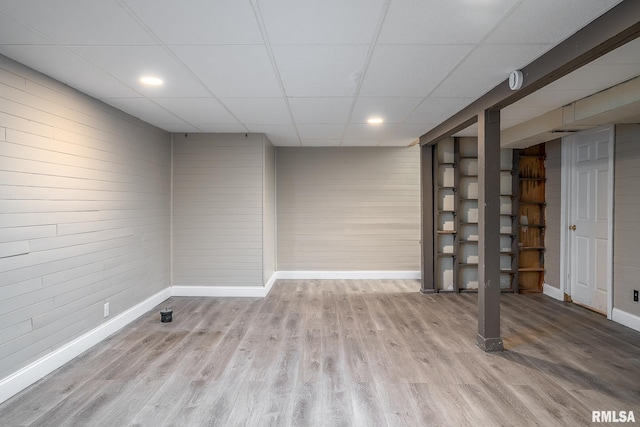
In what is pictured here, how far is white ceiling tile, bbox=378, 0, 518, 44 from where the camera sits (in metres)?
1.87

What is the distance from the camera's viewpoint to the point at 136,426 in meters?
2.15

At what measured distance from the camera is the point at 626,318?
389 centimetres

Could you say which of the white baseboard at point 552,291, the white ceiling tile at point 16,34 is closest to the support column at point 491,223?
the white baseboard at point 552,291

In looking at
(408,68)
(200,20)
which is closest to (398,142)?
(408,68)

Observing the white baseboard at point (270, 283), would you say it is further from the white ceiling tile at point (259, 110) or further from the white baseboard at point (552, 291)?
the white baseboard at point (552, 291)

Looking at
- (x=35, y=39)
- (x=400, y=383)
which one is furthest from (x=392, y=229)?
(x=35, y=39)

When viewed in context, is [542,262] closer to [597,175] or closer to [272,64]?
[597,175]

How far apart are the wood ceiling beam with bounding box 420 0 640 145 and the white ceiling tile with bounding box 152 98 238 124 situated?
2.71 m

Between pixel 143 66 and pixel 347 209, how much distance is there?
4.43m

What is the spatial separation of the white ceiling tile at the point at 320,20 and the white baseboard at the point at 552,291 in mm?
4788

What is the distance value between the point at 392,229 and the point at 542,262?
243cm

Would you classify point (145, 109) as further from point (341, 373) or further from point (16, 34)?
point (341, 373)

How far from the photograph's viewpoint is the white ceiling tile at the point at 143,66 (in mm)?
2398

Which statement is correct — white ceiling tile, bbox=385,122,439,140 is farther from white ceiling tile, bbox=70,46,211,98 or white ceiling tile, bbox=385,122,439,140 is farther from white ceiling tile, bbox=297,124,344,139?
white ceiling tile, bbox=70,46,211,98
